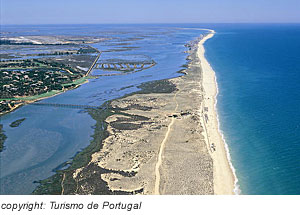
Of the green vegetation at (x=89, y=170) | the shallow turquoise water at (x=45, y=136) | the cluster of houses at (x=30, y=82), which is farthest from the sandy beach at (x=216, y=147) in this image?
the cluster of houses at (x=30, y=82)

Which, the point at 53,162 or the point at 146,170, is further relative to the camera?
the point at 53,162

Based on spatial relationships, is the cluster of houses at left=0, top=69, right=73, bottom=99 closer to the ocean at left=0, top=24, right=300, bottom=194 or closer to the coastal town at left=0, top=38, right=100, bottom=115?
the coastal town at left=0, top=38, right=100, bottom=115

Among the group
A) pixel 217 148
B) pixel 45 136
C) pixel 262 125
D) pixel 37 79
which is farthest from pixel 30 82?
pixel 262 125

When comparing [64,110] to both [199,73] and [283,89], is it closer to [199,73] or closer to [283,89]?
[199,73]

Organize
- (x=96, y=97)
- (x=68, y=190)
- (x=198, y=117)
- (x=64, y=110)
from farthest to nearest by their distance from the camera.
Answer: (x=96, y=97) < (x=64, y=110) < (x=198, y=117) < (x=68, y=190)

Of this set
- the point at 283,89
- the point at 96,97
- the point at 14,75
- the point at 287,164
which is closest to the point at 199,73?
the point at 283,89

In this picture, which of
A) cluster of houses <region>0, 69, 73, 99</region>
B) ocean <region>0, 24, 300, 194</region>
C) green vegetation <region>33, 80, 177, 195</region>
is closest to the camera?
green vegetation <region>33, 80, 177, 195</region>

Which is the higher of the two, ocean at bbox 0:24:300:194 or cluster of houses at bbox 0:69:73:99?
cluster of houses at bbox 0:69:73:99

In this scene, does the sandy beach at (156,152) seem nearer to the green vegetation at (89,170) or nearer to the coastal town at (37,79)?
the green vegetation at (89,170)

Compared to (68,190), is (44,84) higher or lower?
higher

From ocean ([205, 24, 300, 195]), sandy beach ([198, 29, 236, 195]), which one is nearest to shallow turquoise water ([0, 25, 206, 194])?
sandy beach ([198, 29, 236, 195])

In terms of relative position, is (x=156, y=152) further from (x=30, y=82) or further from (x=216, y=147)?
(x=30, y=82)
